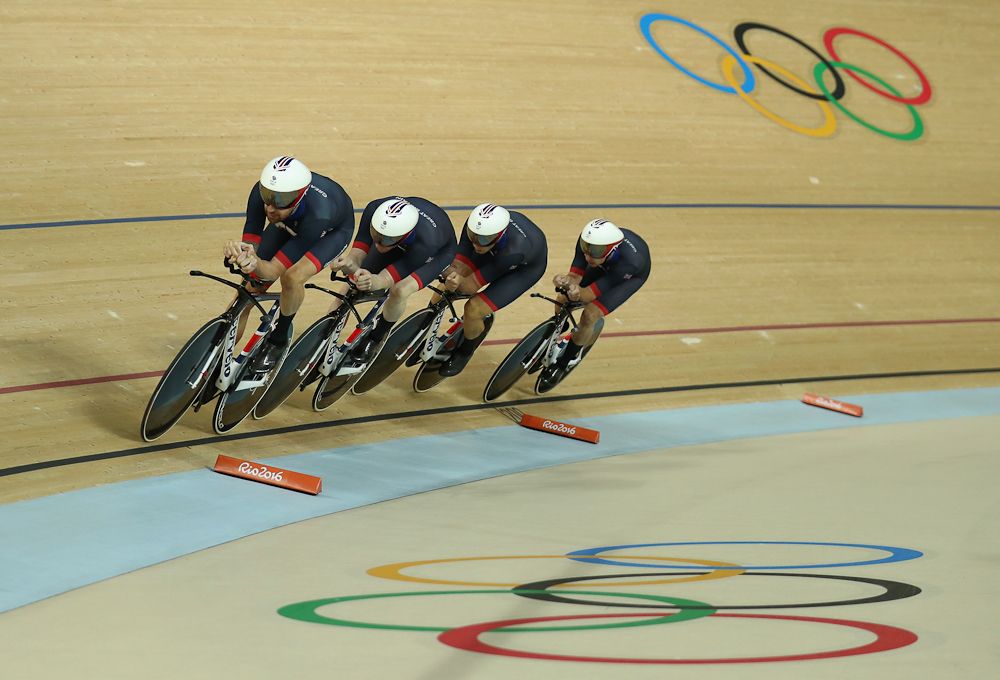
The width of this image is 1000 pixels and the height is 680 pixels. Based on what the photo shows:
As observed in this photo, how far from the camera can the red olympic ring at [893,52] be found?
32.4ft

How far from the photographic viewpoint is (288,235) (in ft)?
15.0

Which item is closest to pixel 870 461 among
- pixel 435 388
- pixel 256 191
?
pixel 435 388

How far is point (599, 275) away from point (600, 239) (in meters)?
0.32

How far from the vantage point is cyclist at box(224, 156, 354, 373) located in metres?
4.24

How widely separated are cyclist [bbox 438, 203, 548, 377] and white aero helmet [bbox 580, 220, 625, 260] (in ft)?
0.73

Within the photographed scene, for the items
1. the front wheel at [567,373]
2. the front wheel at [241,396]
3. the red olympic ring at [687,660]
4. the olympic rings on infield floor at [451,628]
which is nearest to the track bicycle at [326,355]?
the front wheel at [241,396]

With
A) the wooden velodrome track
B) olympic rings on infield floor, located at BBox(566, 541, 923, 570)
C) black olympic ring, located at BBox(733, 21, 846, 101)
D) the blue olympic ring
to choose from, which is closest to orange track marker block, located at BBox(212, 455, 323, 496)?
the wooden velodrome track

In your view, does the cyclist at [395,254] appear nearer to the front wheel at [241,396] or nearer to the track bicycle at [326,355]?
the track bicycle at [326,355]

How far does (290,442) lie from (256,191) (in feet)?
3.60

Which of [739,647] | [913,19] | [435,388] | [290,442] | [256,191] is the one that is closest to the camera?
[739,647]

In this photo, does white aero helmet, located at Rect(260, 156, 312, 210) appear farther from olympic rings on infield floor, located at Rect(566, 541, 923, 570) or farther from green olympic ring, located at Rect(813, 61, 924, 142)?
green olympic ring, located at Rect(813, 61, 924, 142)

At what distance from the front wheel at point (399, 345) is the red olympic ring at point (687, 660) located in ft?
9.04

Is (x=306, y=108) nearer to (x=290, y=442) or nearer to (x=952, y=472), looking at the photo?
(x=290, y=442)

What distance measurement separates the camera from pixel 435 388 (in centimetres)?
575
